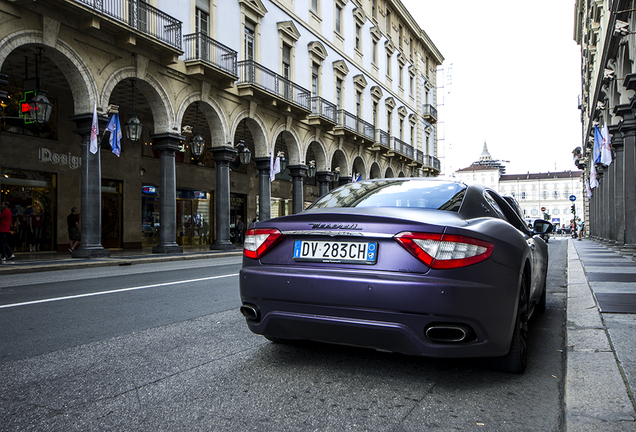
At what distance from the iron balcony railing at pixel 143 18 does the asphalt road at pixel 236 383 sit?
12.9m

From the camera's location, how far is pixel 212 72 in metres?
19.1

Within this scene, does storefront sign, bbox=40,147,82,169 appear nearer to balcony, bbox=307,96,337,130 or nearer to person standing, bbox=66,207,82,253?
person standing, bbox=66,207,82,253

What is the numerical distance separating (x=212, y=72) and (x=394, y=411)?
1821 cm

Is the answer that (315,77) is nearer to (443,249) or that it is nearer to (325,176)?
(325,176)

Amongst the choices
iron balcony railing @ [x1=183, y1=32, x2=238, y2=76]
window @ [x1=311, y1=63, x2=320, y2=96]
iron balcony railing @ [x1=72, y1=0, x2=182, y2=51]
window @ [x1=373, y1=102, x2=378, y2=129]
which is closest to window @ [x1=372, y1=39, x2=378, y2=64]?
window @ [x1=373, y1=102, x2=378, y2=129]

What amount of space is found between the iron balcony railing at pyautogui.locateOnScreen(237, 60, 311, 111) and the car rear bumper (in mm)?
19307

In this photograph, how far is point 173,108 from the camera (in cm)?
1827

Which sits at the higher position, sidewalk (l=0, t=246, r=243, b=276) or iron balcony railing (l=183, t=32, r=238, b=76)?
iron balcony railing (l=183, t=32, r=238, b=76)

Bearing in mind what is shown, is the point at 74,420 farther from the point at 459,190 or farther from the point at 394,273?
the point at 459,190

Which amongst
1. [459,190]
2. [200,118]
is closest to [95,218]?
[200,118]

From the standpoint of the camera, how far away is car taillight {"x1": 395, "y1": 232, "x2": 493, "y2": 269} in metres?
2.85

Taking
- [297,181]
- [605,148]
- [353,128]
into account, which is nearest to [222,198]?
→ [297,181]

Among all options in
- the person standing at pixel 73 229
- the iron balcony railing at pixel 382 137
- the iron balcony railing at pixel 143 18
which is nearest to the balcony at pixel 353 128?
the iron balcony railing at pixel 382 137

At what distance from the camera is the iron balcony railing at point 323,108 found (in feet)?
90.0
